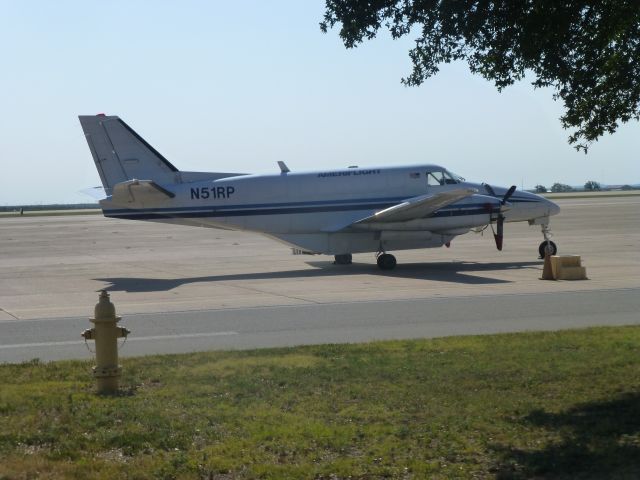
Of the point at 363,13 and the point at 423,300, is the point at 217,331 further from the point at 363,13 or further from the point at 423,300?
the point at 363,13

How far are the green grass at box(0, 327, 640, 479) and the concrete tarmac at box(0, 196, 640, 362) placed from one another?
2.63m

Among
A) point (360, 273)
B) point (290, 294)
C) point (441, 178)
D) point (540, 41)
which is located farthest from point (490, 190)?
point (540, 41)

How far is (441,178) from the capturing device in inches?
1184

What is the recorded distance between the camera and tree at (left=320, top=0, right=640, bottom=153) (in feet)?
29.9

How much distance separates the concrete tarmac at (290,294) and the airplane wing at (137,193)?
2.38 metres

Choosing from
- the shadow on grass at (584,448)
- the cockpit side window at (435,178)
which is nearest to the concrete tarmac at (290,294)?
the cockpit side window at (435,178)

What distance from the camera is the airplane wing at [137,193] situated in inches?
1059

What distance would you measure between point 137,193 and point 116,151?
1.86 metres

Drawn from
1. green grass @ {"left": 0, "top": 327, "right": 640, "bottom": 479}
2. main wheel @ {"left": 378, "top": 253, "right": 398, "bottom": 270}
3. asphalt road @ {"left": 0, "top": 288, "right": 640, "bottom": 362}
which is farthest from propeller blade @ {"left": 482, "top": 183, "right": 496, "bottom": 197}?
green grass @ {"left": 0, "top": 327, "right": 640, "bottom": 479}

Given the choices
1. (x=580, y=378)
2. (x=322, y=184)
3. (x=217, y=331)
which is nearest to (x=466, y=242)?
(x=322, y=184)

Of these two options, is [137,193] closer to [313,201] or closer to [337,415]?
[313,201]

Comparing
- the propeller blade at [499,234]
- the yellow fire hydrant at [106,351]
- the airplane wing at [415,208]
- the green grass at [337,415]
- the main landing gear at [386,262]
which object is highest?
the airplane wing at [415,208]

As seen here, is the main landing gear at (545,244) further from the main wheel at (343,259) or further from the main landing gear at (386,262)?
the main wheel at (343,259)

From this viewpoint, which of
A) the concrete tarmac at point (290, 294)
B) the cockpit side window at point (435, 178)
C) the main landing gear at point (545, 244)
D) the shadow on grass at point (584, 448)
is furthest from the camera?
the cockpit side window at point (435, 178)
